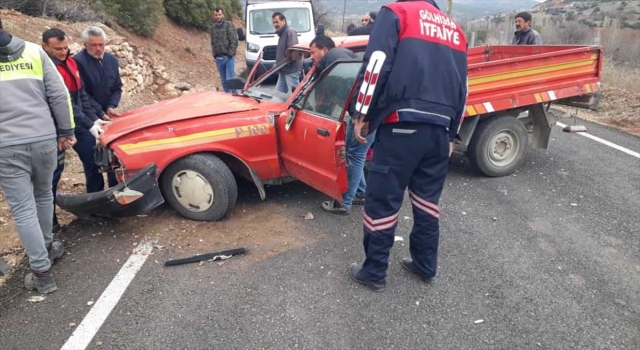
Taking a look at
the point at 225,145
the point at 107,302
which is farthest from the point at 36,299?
the point at 225,145

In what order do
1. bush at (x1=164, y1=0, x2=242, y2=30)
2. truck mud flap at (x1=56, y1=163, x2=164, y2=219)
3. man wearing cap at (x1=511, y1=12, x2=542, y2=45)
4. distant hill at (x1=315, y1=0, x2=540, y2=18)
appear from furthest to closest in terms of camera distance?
distant hill at (x1=315, y1=0, x2=540, y2=18) → bush at (x1=164, y1=0, x2=242, y2=30) → man wearing cap at (x1=511, y1=12, x2=542, y2=45) → truck mud flap at (x1=56, y1=163, x2=164, y2=219)

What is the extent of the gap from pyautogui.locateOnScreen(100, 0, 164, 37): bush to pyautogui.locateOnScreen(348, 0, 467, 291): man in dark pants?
11.6 m

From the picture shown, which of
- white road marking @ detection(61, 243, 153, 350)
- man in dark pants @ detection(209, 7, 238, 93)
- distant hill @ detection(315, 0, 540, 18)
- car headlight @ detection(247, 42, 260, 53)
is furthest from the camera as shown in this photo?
distant hill @ detection(315, 0, 540, 18)

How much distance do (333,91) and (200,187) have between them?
1.46 meters

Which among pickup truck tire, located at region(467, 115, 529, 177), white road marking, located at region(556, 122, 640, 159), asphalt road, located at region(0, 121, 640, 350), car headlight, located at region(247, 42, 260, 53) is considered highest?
car headlight, located at region(247, 42, 260, 53)

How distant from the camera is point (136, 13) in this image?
43.2 ft

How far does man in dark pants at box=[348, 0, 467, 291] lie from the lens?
2926 millimetres

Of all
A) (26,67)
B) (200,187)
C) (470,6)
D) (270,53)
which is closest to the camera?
(26,67)

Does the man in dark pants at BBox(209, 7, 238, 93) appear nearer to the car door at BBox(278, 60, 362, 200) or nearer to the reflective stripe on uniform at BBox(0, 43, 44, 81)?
the car door at BBox(278, 60, 362, 200)

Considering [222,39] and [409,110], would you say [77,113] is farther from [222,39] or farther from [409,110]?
[222,39]

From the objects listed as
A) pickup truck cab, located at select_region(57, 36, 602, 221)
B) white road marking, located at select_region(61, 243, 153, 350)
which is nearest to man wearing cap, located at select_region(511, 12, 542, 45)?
pickup truck cab, located at select_region(57, 36, 602, 221)

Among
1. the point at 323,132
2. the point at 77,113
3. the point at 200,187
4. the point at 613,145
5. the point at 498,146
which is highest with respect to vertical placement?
the point at 77,113

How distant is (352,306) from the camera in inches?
127

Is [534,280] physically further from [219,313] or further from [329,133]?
[219,313]
